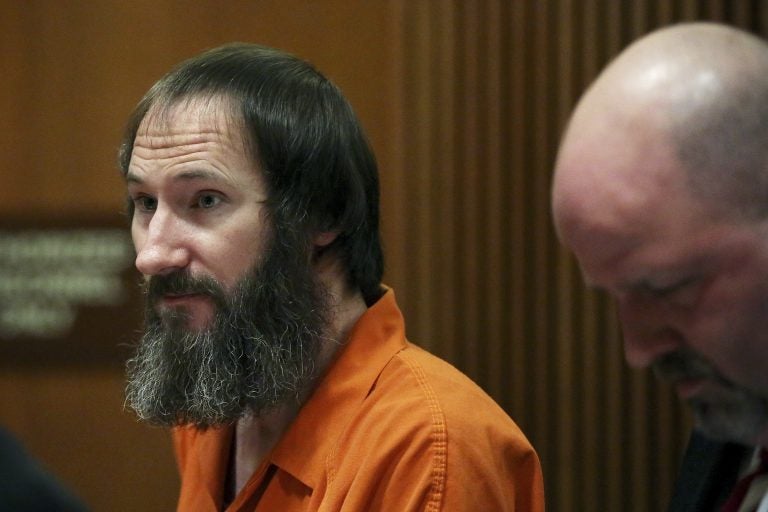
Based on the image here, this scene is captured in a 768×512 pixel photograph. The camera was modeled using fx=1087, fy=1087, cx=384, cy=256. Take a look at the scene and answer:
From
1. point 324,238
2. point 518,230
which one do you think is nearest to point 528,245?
point 518,230

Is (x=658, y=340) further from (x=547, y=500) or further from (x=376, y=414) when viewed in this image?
(x=547, y=500)

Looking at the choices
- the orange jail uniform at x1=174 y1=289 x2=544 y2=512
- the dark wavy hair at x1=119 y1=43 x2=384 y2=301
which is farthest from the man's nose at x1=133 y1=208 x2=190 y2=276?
the orange jail uniform at x1=174 y1=289 x2=544 y2=512

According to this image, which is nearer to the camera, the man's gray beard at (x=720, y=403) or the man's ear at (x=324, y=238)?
the man's gray beard at (x=720, y=403)

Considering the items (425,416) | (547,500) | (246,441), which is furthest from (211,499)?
(547,500)

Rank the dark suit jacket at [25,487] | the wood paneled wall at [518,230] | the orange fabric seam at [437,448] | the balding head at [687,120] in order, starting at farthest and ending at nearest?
the wood paneled wall at [518,230] → the orange fabric seam at [437,448] → the balding head at [687,120] → the dark suit jacket at [25,487]

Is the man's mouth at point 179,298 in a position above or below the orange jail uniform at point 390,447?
A: above

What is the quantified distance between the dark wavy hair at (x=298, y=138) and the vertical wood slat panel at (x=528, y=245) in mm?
1116

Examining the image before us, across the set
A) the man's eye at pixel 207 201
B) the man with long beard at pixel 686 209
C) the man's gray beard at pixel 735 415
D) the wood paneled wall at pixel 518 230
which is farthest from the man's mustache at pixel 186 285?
the wood paneled wall at pixel 518 230

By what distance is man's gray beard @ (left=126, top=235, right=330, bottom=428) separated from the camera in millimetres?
1966

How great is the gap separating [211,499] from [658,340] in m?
1.11

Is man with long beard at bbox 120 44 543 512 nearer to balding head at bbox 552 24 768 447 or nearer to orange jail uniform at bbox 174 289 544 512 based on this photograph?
orange jail uniform at bbox 174 289 544 512

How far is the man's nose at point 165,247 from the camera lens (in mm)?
1924

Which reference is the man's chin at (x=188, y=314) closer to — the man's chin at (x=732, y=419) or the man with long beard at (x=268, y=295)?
the man with long beard at (x=268, y=295)

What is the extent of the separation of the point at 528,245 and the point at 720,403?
204cm
